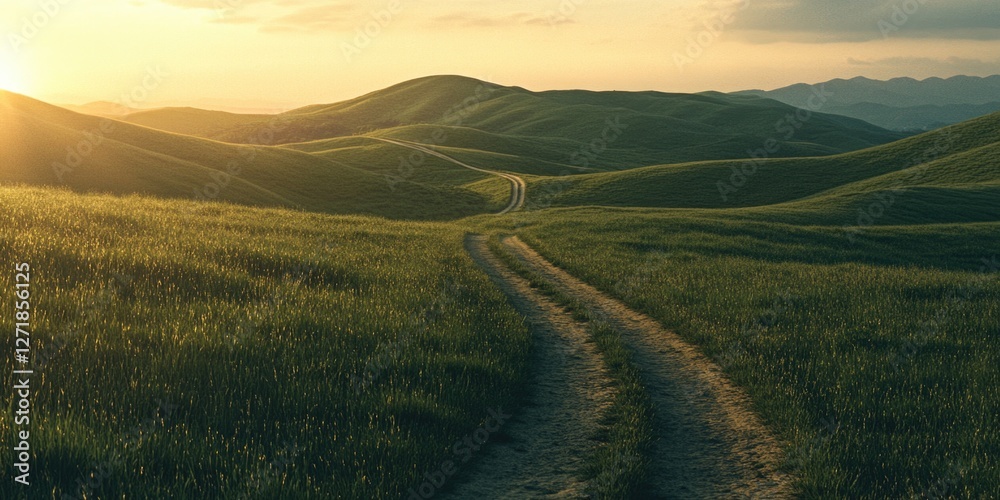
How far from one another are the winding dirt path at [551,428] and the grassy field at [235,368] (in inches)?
17.4

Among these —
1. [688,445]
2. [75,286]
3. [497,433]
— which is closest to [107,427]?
[497,433]

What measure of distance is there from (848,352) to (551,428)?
20.6ft

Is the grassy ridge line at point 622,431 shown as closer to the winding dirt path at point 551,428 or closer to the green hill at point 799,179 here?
the winding dirt path at point 551,428

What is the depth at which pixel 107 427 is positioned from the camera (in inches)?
232

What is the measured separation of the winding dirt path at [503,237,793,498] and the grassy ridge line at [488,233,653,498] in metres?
0.19

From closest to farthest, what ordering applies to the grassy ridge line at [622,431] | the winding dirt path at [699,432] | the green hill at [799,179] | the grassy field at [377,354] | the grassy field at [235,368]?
1. the grassy field at [235,368]
2. the grassy field at [377,354]
3. the grassy ridge line at [622,431]
4. the winding dirt path at [699,432]
5. the green hill at [799,179]

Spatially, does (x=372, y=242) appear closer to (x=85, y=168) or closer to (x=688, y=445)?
(x=688, y=445)

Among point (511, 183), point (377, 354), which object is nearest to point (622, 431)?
point (377, 354)

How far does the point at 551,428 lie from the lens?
7770mm

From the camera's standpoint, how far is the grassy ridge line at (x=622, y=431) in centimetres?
612

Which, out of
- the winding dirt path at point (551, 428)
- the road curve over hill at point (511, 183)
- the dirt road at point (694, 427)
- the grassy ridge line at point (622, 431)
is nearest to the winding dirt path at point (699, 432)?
the dirt road at point (694, 427)

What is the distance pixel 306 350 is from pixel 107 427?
3113 mm

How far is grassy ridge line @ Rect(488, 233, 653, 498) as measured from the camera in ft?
20.1

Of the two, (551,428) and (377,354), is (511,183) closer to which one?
(377,354)
